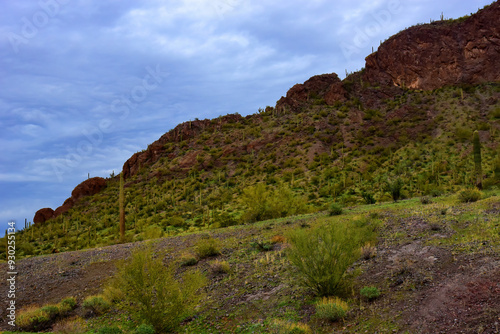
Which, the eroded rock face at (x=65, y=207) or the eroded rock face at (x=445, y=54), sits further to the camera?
the eroded rock face at (x=65, y=207)

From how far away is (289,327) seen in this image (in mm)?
9484

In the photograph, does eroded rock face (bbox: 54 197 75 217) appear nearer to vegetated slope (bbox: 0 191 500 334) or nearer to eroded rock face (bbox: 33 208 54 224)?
eroded rock face (bbox: 33 208 54 224)

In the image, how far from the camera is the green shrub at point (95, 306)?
13477 mm

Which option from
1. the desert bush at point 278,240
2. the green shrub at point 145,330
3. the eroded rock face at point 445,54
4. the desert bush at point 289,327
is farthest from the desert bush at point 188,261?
the eroded rock face at point 445,54

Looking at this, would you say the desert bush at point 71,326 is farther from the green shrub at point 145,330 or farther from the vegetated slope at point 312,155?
the vegetated slope at point 312,155

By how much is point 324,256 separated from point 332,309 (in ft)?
6.27

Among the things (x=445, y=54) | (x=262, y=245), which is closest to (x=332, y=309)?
(x=262, y=245)

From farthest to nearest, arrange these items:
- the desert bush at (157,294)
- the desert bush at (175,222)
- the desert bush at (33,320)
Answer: the desert bush at (175,222)
the desert bush at (33,320)
the desert bush at (157,294)

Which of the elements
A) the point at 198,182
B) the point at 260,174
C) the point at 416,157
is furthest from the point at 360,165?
the point at 198,182

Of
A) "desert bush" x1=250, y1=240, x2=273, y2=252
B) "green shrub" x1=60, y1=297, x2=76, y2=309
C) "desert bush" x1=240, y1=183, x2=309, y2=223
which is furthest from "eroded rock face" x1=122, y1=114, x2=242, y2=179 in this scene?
"green shrub" x1=60, y1=297, x2=76, y2=309

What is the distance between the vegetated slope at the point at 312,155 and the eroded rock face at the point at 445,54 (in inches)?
10.9

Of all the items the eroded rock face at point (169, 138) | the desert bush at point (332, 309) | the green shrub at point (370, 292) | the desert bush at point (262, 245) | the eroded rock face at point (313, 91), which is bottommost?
the desert bush at point (332, 309)

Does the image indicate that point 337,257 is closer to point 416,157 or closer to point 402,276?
point 402,276

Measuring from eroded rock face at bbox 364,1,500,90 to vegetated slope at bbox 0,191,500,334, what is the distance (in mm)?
47764
